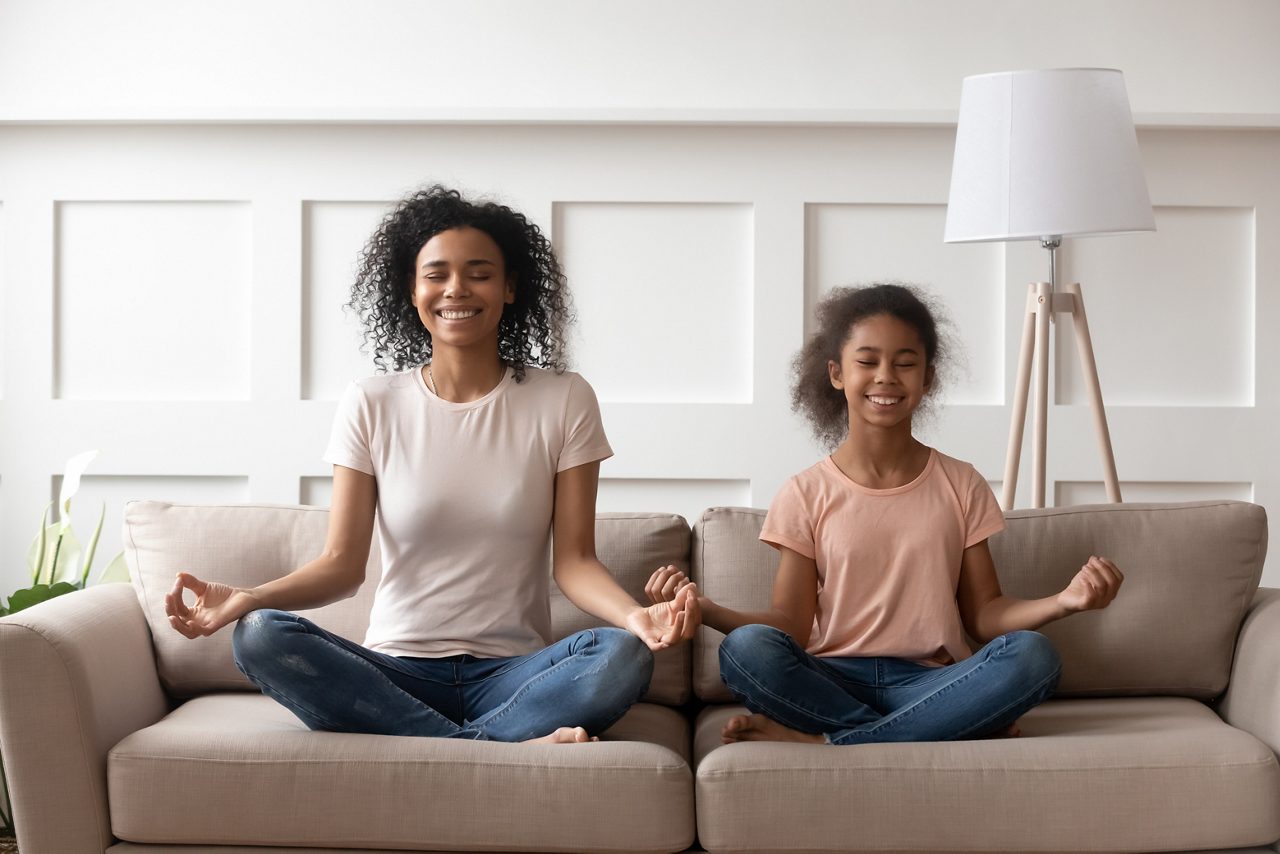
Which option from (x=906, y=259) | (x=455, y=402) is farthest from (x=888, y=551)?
(x=906, y=259)

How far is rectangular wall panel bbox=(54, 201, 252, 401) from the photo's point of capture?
292 cm

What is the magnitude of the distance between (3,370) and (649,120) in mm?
1556

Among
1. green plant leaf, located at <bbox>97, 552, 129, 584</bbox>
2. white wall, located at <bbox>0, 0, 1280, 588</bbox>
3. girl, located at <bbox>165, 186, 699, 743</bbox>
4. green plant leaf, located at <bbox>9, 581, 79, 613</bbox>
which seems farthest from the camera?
white wall, located at <bbox>0, 0, 1280, 588</bbox>

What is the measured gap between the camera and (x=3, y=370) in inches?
115

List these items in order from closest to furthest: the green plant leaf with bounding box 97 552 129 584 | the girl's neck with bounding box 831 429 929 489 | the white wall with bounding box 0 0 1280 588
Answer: the girl's neck with bounding box 831 429 929 489, the green plant leaf with bounding box 97 552 129 584, the white wall with bounding box 0 0 1280 588

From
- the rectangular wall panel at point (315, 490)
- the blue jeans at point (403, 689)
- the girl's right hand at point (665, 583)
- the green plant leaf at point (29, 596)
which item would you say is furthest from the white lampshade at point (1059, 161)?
the green plant leaf at point (29, 596)

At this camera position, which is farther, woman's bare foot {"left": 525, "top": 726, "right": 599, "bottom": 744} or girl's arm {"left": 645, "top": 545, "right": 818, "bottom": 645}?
girl's arm {"left": 645, "top": 545, "right": 818, "bottom": 645}

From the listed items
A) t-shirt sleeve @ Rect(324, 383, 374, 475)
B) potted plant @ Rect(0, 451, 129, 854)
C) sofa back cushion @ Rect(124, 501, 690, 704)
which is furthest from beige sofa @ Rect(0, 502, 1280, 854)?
potted plant @ Rect(0, 451, 129, 854)

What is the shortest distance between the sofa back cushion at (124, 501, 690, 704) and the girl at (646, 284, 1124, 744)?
0.23 meters

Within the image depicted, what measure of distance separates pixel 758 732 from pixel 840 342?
64 centimetres

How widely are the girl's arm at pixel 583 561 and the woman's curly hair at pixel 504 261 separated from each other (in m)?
0.20

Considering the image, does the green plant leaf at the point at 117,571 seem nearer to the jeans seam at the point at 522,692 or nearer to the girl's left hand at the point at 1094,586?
the jeans seam at the point at 522,692

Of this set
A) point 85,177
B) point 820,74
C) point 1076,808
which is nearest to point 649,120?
point 820,74

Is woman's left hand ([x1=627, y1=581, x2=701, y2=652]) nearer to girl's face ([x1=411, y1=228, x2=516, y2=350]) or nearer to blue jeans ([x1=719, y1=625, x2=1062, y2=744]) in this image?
blue jeans ([x1=719, y1=625, x2=1062, y2=744])
